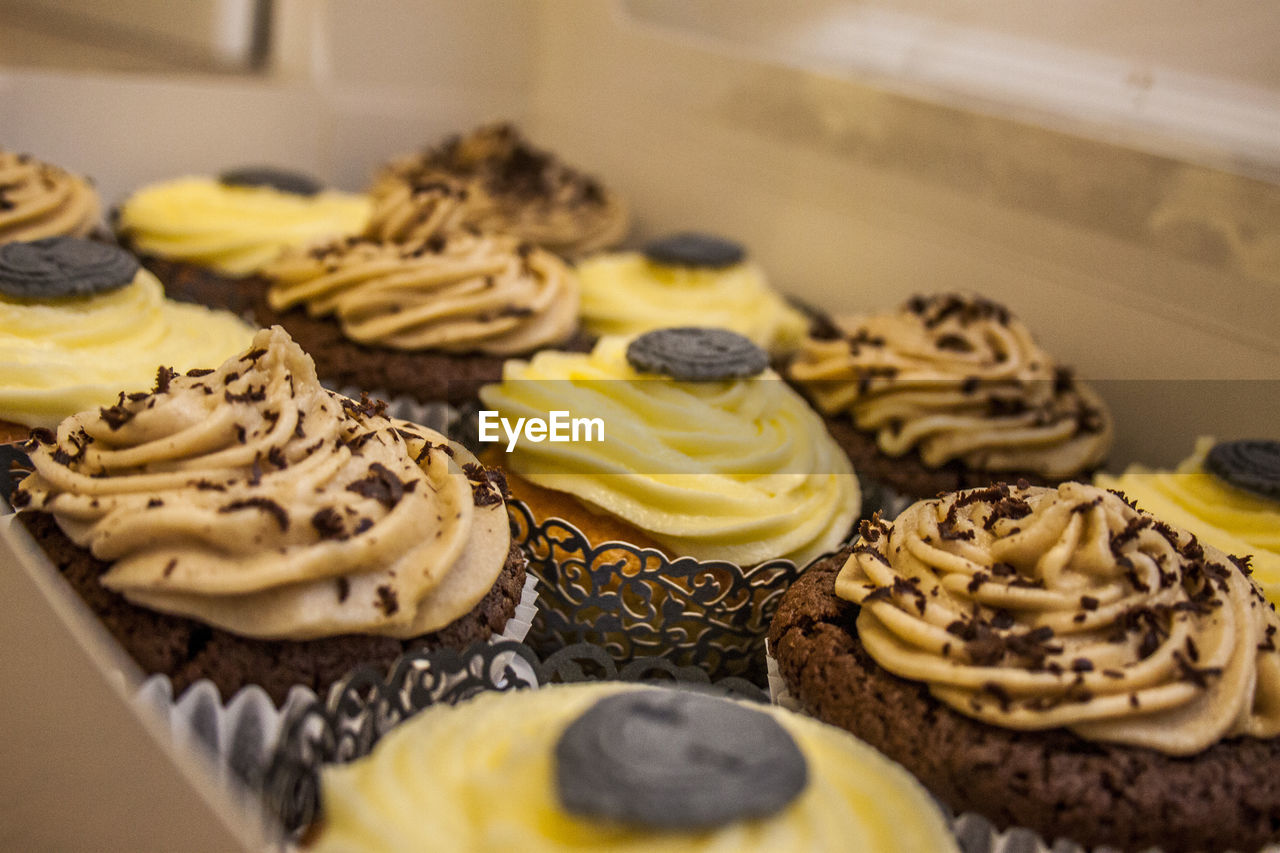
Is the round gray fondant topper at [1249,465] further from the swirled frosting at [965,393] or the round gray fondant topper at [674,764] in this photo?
the round gray fondant topper at [674,764]

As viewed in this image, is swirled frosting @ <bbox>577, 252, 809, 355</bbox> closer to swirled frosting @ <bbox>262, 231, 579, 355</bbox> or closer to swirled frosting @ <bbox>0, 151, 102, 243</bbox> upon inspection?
swirled frosting @ <bbox>262, 231, 579, 355</bbox>

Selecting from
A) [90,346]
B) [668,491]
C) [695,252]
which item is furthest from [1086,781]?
[695,252]

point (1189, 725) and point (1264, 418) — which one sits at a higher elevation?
point (1264, 418)

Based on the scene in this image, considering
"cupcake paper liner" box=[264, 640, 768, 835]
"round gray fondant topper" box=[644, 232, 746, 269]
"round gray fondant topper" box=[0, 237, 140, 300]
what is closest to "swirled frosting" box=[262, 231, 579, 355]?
"round gray fondant topper" box=[0, 237, 140, 300]

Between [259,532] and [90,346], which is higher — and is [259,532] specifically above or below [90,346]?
above

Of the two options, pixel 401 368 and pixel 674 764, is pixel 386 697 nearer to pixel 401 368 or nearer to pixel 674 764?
pixel 674 764

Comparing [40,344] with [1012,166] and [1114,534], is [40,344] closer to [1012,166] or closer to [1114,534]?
[1114,534]

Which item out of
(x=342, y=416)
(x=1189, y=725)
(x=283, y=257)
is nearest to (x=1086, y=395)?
(x=1189, y=725)
